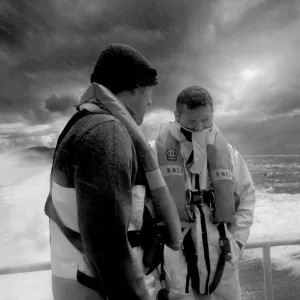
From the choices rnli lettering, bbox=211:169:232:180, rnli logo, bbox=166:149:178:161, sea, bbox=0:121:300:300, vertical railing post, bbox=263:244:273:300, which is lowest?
sea, bbox=0:121:300:300

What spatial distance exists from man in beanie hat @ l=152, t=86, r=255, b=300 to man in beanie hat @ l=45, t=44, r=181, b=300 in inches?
27.1

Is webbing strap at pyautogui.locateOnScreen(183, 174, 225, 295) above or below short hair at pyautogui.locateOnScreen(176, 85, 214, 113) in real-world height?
below

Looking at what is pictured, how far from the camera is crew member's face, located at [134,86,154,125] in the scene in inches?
48.1

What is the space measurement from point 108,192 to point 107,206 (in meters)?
0.04

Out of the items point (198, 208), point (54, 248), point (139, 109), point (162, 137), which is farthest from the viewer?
point (162, 137)

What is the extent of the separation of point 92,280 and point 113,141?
1.52 feet

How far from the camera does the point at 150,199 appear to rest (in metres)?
1.16

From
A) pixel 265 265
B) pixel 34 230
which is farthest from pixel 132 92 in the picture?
pixel 34 230

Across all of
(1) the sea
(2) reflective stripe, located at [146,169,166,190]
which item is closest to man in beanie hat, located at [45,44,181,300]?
(2) reflective stripe, located at [146,169,166,190]

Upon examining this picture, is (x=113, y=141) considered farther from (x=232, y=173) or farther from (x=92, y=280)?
(x=232, y=173)

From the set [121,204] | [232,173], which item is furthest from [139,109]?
[232,173]

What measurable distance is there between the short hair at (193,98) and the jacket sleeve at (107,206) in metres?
1.14

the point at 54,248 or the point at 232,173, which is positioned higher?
the point at 232,173

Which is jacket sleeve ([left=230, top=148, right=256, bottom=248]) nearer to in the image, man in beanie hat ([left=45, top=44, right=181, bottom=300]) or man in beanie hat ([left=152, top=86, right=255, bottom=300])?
man in beanie hat ([left=152, top=86, right=255, bottom=300])
